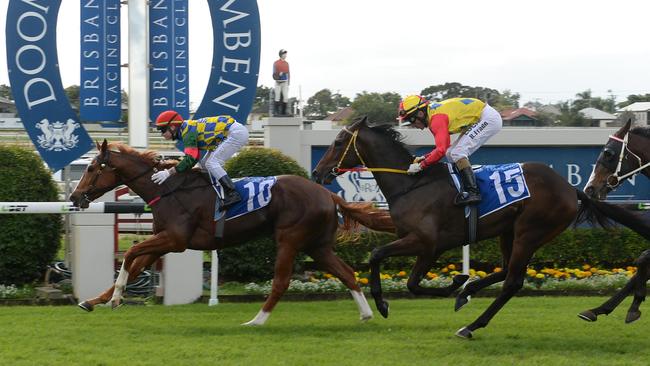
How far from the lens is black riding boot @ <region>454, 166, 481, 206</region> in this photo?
20.9 feet

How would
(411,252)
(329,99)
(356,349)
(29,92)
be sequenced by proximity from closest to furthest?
(356,349)
(411,252)
(29,92)
(329,99)

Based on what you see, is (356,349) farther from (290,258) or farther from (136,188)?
(136,188)

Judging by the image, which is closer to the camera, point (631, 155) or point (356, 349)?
point (356, 349)

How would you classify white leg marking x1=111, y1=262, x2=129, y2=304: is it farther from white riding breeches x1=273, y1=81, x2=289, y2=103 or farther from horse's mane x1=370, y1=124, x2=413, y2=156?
white riding breeches x1=273, y1=81, x2=289, y2=103

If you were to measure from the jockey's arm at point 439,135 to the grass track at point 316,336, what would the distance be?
1.23m

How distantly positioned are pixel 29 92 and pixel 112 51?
1.02 metres

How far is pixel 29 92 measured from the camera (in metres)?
9.45

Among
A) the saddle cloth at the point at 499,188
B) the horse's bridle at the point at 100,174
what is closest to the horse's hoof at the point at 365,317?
the saddle cloth at the point at 499,188

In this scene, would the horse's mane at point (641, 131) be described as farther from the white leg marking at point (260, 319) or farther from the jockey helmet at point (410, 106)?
the white leg marking at point (260, 319)

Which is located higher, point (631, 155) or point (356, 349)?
point (631, 155)

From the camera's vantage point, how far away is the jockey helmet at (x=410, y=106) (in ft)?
21.4

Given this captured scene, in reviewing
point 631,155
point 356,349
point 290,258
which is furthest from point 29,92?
point 631,155

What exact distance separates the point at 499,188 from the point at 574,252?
348 cm

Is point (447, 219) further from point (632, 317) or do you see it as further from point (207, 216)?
point (207, 216)
